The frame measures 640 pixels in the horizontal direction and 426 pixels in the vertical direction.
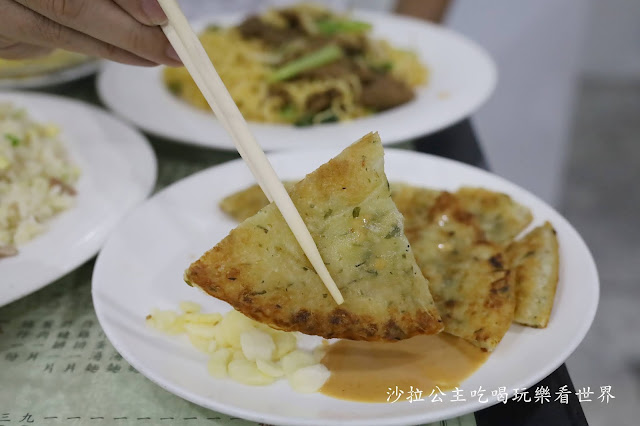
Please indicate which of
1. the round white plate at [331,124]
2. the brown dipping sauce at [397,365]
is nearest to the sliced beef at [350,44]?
the round white plate at [331,124]

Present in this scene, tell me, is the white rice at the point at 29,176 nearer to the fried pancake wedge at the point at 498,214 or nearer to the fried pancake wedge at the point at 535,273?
the fried pancake wedge at the point at 498,214

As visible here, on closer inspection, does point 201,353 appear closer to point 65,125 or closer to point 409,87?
point 65,125

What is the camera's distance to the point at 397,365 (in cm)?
151

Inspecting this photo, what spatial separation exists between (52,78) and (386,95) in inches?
68.4

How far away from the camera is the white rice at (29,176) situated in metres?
2.02

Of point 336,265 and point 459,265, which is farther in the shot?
point 459,265

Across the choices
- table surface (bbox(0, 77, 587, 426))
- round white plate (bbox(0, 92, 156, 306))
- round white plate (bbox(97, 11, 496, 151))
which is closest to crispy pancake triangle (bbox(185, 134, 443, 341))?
table surface (bbox(0, 77, 587, 426))

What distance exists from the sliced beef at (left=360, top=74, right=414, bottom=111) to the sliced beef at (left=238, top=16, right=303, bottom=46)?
0.85 m

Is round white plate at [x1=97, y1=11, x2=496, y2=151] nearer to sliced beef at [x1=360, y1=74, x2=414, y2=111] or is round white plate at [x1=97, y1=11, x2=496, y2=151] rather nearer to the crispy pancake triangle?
sliced beef at [x1=360, y1=74, x2=414, y2=111]

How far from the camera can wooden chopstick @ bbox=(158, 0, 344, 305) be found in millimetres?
1438

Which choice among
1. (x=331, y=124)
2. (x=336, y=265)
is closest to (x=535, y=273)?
(x=336, y=265)

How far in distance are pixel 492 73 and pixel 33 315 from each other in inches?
98.3

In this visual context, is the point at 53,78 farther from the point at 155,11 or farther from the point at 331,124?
the point at 155,11

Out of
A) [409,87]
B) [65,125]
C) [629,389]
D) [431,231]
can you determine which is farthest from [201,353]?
[629,389]
